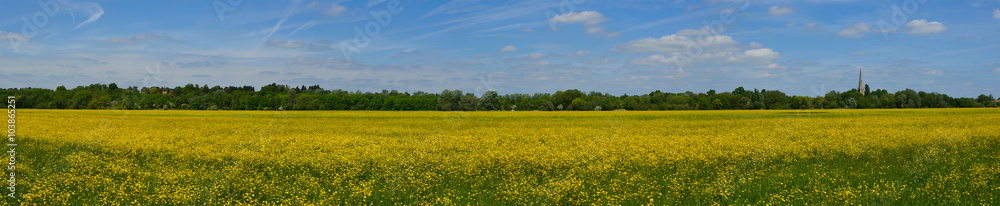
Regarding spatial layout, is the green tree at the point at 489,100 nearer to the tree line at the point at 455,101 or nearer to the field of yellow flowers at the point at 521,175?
the tree line at the point at 455,101

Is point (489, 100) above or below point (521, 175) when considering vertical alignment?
above

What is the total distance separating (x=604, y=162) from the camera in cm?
1260

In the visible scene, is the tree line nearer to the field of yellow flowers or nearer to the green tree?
the green tree

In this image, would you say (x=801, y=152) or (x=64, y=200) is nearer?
(x=64, y=200)

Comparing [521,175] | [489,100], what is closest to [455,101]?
[489,100]

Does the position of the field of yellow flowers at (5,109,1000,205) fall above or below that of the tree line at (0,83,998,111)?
below

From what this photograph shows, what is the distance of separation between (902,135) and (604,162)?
1397cm

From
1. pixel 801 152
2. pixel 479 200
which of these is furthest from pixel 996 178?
pixel 479 200

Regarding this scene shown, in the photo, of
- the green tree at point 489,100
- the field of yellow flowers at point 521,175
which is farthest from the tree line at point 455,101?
the field of yellow flowers at point 521,175

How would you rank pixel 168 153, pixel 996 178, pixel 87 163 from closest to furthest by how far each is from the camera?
pixel 996 178 < pixel 87 163 < pixel 168 153

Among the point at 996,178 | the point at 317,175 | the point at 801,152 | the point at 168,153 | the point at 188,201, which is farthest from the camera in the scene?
the point at 168,153

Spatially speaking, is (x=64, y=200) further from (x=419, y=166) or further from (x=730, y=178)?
(x=730, y=178)

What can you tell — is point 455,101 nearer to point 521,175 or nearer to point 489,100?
point 489,100

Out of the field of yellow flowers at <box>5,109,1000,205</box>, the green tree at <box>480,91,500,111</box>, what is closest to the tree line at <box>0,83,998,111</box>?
the green tree at <box>480,91,500,111</box>
